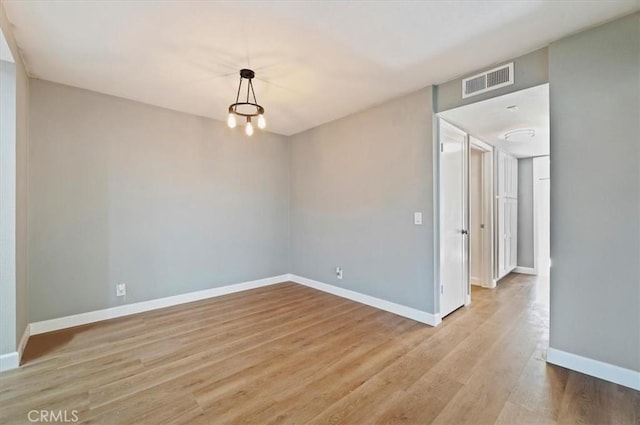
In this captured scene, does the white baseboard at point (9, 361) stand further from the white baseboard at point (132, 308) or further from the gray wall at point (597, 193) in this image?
the gray wall at point (597, 193)

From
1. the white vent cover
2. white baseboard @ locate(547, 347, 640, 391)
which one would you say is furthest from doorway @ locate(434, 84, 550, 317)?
white baseboard @ locate(547, 347, 640, 391)

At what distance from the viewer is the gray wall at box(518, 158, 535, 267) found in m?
5.62

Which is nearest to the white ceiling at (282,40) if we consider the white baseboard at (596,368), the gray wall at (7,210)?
the gray wall at (7,210)

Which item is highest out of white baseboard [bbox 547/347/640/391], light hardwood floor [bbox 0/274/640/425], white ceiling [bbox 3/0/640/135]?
white ceiling [bbox 3/0/640/135]

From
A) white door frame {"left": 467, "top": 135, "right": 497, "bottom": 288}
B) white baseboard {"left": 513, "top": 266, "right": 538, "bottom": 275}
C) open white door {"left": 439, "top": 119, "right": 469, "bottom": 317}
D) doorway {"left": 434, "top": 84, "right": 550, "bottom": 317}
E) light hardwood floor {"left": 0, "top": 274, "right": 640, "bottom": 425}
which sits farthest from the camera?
white baseboard {"left": 513, "top": 266, "right": 538, "bottom": 275}

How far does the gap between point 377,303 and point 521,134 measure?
117 inches

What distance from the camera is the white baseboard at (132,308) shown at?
9.83ft

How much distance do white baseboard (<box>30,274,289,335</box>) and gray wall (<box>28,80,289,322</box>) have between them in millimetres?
67

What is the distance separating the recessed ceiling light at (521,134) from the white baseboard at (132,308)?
4.30 metres

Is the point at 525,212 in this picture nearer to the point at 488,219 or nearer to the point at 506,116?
the point at 488,219

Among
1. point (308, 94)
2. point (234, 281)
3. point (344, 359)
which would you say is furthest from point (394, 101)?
point (234, 281)

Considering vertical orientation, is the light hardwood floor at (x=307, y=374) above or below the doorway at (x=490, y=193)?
below

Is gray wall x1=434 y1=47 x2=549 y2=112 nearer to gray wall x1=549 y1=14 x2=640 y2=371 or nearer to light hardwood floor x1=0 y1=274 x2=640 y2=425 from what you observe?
gray wall x1=549 y1=14 x2=640 y2=371

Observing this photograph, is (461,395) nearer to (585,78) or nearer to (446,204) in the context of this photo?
(446,204)
